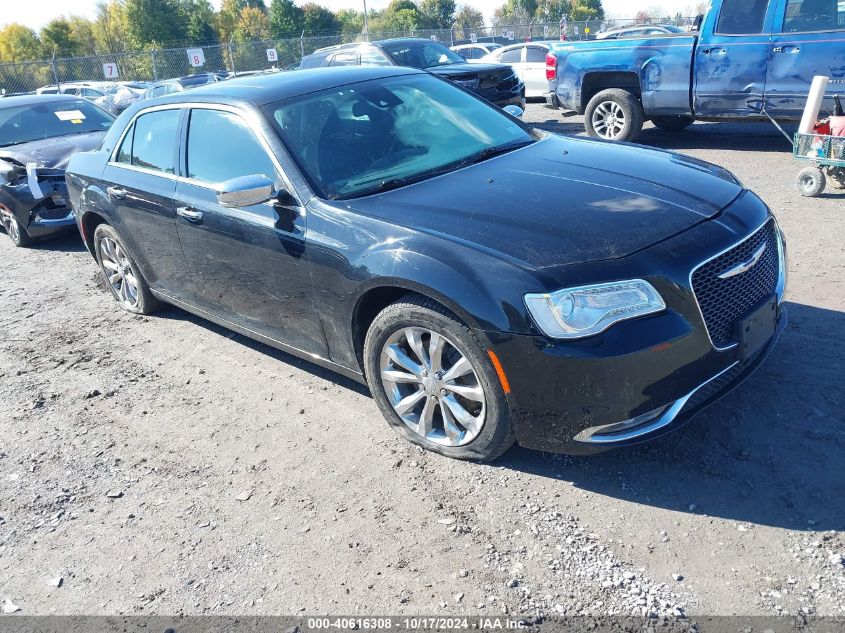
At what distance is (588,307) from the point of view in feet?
9.14

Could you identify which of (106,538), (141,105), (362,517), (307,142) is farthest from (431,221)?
(141,105)

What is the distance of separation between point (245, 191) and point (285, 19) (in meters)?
65.2

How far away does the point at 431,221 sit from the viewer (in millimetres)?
3232

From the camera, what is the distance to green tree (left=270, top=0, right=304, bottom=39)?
61.4 m

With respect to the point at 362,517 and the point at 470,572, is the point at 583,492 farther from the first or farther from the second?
the point at 362,517

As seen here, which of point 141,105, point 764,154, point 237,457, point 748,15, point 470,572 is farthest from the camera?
point 764,154

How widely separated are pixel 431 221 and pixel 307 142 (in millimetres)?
1025

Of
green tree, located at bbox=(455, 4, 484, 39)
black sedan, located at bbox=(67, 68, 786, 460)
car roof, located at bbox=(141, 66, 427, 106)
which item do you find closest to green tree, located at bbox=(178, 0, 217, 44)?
green tree, located at bbox=(455, 4, 484, 39)

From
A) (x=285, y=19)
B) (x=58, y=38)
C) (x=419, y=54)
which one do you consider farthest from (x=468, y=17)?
(x=419, y=54)

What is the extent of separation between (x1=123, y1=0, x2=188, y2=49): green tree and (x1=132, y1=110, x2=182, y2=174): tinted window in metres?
53.4

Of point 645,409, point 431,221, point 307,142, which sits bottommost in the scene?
point 645,409

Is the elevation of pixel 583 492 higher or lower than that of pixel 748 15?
lower

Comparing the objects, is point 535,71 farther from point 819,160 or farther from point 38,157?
→ point 38,157

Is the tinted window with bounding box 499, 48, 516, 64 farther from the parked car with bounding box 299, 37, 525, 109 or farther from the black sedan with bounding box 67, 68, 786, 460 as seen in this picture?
the black sedan with bounding box 67, 68, 786, 460
